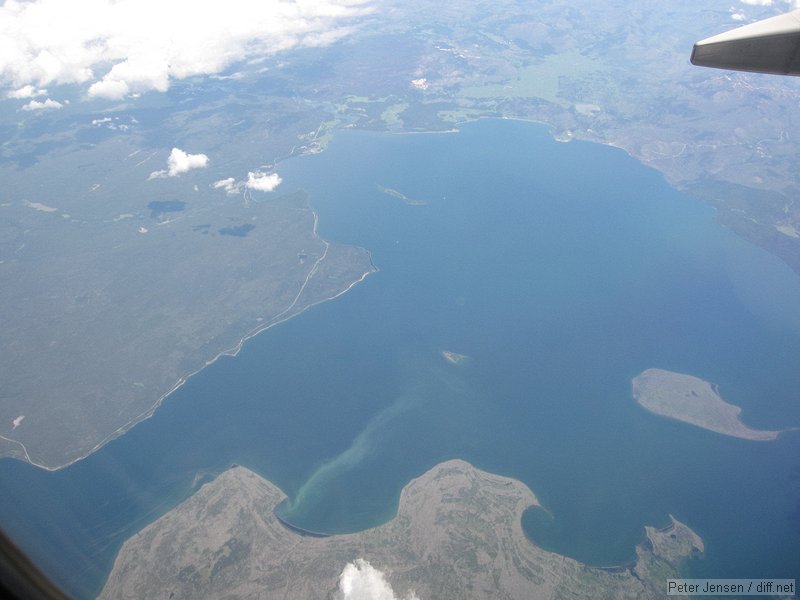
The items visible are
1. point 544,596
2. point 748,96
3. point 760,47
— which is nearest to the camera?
point 760,47

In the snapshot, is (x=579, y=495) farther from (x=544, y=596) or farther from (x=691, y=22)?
(x=691, y=22)

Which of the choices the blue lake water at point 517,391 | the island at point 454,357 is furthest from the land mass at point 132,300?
the island at point 454,357

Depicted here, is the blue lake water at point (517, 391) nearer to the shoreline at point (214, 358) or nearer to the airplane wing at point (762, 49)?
the shoreline at point (214, 358)

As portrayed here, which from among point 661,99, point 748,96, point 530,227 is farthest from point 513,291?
point 748,96

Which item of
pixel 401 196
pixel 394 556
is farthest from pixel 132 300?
pixel 394 556

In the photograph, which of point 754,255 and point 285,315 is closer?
point 285,315

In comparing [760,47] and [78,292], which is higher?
[760,47]

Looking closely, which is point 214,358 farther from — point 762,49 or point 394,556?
point 762,49
